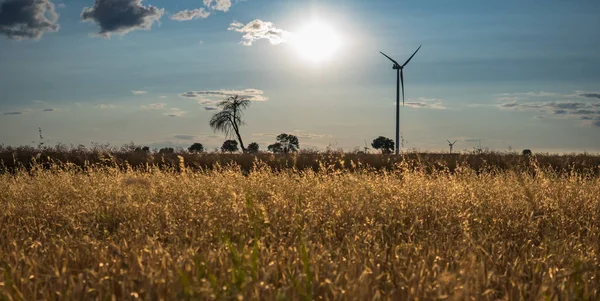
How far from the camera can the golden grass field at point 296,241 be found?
3637 mm

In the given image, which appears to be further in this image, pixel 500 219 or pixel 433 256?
pixel 500 219

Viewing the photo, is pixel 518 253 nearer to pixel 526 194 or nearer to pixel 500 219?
pixel 500 219

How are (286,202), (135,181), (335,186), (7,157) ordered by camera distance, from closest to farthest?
1. (286,202)
2. (335,186)
3. (135,181)
4. (7,157)

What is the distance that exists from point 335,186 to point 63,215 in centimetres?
422

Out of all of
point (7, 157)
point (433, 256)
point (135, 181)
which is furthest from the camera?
point (7, 157)

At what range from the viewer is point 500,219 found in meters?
6.87

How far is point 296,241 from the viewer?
537 cm

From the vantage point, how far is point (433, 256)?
15.7 feet

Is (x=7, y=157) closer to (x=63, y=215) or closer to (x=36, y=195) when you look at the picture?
(x=36, y=195)

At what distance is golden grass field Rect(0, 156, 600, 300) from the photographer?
3.64 meters

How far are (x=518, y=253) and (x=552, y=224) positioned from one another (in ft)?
5.57

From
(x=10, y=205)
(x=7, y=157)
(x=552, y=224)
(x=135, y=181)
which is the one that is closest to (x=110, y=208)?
(x=10, y=205)

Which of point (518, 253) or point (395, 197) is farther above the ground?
point (395, 197)

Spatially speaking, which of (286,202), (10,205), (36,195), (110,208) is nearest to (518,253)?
(286,202)
